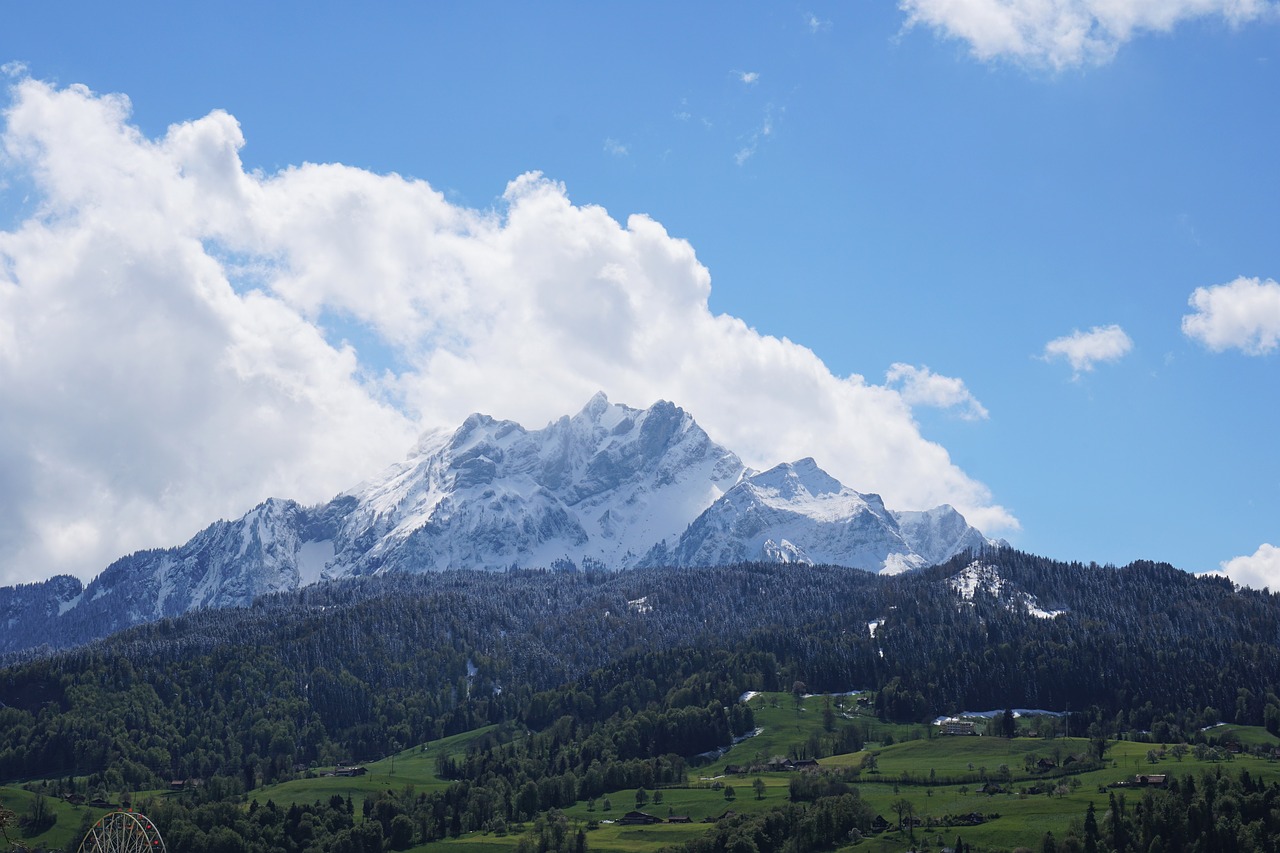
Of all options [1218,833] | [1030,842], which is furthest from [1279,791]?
[1030,842]

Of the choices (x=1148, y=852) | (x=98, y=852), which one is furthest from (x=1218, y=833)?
(x=98, y=852)

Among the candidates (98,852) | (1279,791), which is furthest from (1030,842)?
(98,852)

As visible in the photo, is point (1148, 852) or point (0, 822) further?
point (1148, 852)

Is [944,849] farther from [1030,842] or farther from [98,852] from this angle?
[98,852]

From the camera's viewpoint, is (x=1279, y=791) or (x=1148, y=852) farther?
(x=1279, y=791)

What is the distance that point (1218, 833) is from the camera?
186125mm

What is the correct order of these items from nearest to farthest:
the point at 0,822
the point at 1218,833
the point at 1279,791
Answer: the point at 0,822
the point at 1218,833
the point at 1279,791

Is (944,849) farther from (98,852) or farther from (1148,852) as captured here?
(98,852)

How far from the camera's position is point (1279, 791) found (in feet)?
655

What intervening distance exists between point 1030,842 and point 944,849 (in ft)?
38.3

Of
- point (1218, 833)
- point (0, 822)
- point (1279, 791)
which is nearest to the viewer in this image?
point (0, 822)

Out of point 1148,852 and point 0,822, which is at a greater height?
point 0,822

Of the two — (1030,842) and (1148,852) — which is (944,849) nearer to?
(1030,842)

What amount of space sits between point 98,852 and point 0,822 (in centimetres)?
7242
